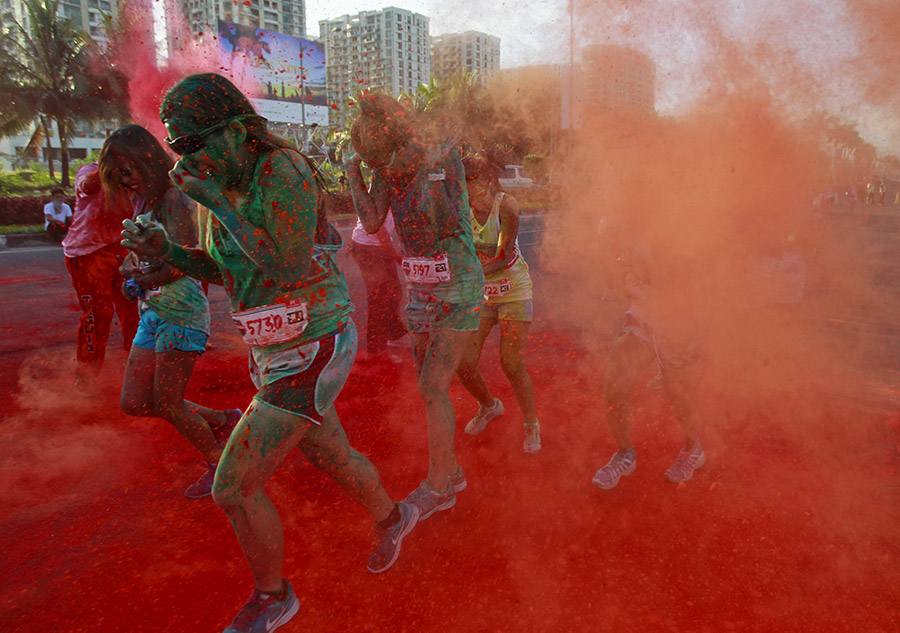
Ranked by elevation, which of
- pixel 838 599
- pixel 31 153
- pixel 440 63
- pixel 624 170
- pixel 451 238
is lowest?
pixel 838 599

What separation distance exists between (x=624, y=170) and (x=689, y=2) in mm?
950

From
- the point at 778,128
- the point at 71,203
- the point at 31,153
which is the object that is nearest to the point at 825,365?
the point at 778,128

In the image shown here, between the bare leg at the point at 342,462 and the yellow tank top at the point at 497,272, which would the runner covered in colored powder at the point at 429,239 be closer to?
the bare leg at the point at 342,462

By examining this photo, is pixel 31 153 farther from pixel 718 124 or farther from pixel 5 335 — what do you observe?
pixel 718 124

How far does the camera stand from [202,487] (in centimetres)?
345

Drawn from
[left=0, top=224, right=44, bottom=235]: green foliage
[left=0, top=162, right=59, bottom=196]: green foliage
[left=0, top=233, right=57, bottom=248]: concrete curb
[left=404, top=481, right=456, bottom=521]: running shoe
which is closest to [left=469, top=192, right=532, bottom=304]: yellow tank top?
[left=404, top=481, right=456, bottom=521]: running shoe

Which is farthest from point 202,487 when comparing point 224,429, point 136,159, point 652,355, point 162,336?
point 652,355

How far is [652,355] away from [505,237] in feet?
3.61

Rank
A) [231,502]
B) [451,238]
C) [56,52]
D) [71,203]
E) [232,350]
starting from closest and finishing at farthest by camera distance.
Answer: [231,502]
[451,238]
[232,350]
[71,203]
[56,52]

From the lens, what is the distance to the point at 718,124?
3.38m

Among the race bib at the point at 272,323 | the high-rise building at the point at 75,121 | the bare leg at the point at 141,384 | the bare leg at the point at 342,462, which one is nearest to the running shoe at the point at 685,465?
the bare leg at the point at 342,462

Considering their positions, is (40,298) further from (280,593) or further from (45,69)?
(45,69)

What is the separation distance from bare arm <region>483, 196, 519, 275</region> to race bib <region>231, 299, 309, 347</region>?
1.71 metres

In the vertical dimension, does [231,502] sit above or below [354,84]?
below
